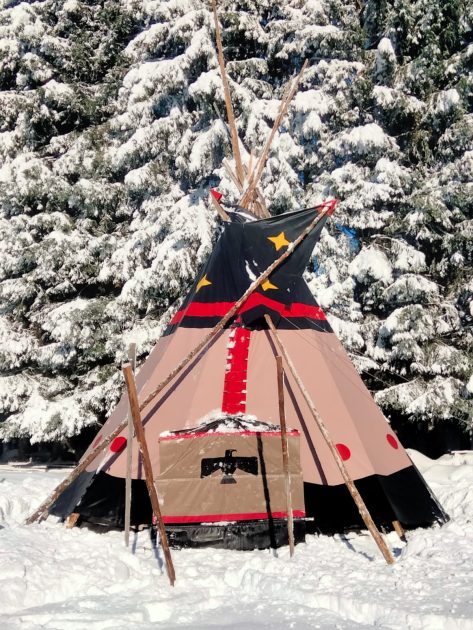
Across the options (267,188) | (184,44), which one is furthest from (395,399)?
(184,44)

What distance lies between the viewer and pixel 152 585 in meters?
5.73

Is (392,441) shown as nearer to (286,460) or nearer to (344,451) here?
(344,451)

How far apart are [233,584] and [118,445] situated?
9.33 ft

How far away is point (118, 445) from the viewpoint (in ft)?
26.5

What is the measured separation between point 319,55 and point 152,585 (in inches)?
540

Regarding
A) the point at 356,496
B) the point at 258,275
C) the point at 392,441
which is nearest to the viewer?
the point at 356,496

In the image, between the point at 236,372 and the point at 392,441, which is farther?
the point at 392,441

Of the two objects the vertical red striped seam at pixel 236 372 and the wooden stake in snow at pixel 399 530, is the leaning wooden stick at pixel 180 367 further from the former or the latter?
the wooden stake in snow at pixel 399 530

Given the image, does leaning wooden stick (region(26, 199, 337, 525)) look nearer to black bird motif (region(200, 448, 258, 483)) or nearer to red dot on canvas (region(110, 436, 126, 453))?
red dot on canvas (region(110, 436, 126, 453))

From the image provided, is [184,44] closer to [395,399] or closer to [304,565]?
[395,399]

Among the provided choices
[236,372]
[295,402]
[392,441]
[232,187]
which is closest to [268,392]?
[295,402]

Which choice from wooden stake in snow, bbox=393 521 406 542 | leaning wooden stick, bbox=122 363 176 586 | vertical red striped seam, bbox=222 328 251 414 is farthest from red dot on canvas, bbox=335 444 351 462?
leaning wooden stick, bbox=122 363 176 586

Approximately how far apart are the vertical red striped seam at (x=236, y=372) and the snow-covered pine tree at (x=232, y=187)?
5.22m

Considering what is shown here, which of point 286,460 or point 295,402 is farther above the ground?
point 295,402
